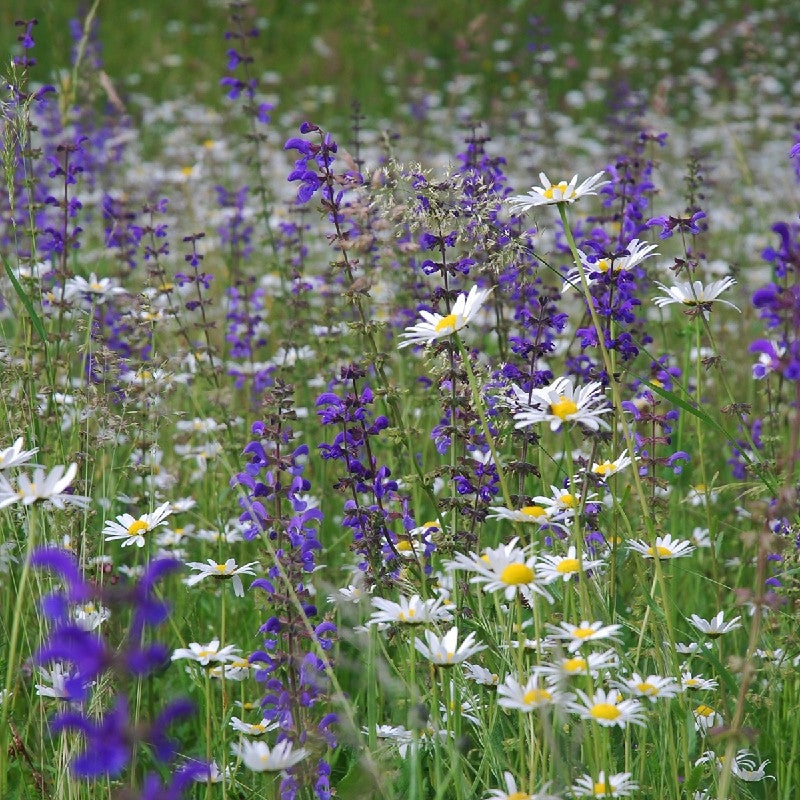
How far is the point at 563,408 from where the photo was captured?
1.87 meters

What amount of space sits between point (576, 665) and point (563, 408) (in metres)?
0.41

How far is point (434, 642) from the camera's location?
6.10ft

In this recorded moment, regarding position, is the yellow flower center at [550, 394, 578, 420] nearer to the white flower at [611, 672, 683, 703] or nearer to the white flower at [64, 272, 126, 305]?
the white flower at [611, 672, 683, 703]

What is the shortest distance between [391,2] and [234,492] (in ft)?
41.2

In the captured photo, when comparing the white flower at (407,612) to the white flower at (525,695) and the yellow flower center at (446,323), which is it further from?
the yellow flower center at (446,323)

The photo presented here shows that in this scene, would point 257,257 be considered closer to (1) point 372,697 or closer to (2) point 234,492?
(2) point 234,492

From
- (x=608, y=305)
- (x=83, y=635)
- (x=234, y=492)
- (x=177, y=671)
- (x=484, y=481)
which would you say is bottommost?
(x=177, y=671)

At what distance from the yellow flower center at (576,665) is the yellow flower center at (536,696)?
5 cm

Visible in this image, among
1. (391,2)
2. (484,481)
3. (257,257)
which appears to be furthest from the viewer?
(391,2)

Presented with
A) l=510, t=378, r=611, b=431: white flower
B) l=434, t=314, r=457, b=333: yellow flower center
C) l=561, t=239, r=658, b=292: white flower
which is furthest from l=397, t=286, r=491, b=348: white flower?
l=561, t=239, r=658, b=292: white flower

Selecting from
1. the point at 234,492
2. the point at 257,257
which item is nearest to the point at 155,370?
the point at 234,492

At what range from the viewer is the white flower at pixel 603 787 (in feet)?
5.55

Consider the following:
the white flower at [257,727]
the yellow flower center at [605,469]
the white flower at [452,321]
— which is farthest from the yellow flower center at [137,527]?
the yellow flower center at [605,469]

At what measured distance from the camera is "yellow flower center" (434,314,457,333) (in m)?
2.00
